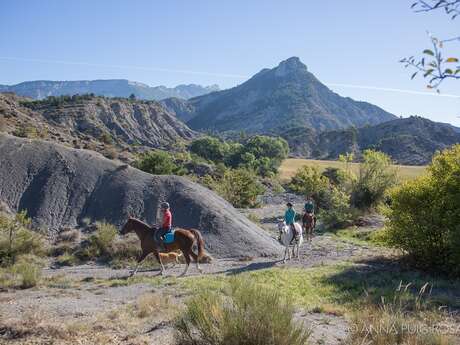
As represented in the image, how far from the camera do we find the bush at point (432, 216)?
49.1 feet

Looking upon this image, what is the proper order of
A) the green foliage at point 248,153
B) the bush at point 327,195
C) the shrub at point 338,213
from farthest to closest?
the green foliage at point 248,153 < the bush at point 327,195 < the shrub at point 338,213

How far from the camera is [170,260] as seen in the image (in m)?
16.8

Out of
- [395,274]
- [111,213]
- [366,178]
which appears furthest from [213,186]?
[395,274]

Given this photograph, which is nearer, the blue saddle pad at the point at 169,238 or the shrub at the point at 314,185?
the blue saddle pad at the point at 169,238

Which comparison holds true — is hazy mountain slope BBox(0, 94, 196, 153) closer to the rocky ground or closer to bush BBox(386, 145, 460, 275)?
the rocky ground

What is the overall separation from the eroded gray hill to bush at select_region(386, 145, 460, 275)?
620 centimetres

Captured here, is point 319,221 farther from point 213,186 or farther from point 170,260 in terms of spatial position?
point 170,260

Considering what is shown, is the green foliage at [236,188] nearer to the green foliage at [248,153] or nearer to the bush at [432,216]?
the bush at [432,216]

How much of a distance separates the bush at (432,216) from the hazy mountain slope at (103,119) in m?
54.2

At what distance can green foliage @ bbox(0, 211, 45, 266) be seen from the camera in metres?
16.6

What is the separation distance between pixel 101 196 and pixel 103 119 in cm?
9019

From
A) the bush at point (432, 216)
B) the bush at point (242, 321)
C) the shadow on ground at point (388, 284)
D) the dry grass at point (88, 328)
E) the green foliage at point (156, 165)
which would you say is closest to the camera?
the bush at point (242, 321)

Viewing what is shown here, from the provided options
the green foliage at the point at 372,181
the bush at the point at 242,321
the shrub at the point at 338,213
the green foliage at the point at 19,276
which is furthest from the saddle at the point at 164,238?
the green foliage at the point at 372,181

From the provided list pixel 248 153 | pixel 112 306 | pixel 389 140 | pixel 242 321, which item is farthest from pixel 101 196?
pixel 389 140
